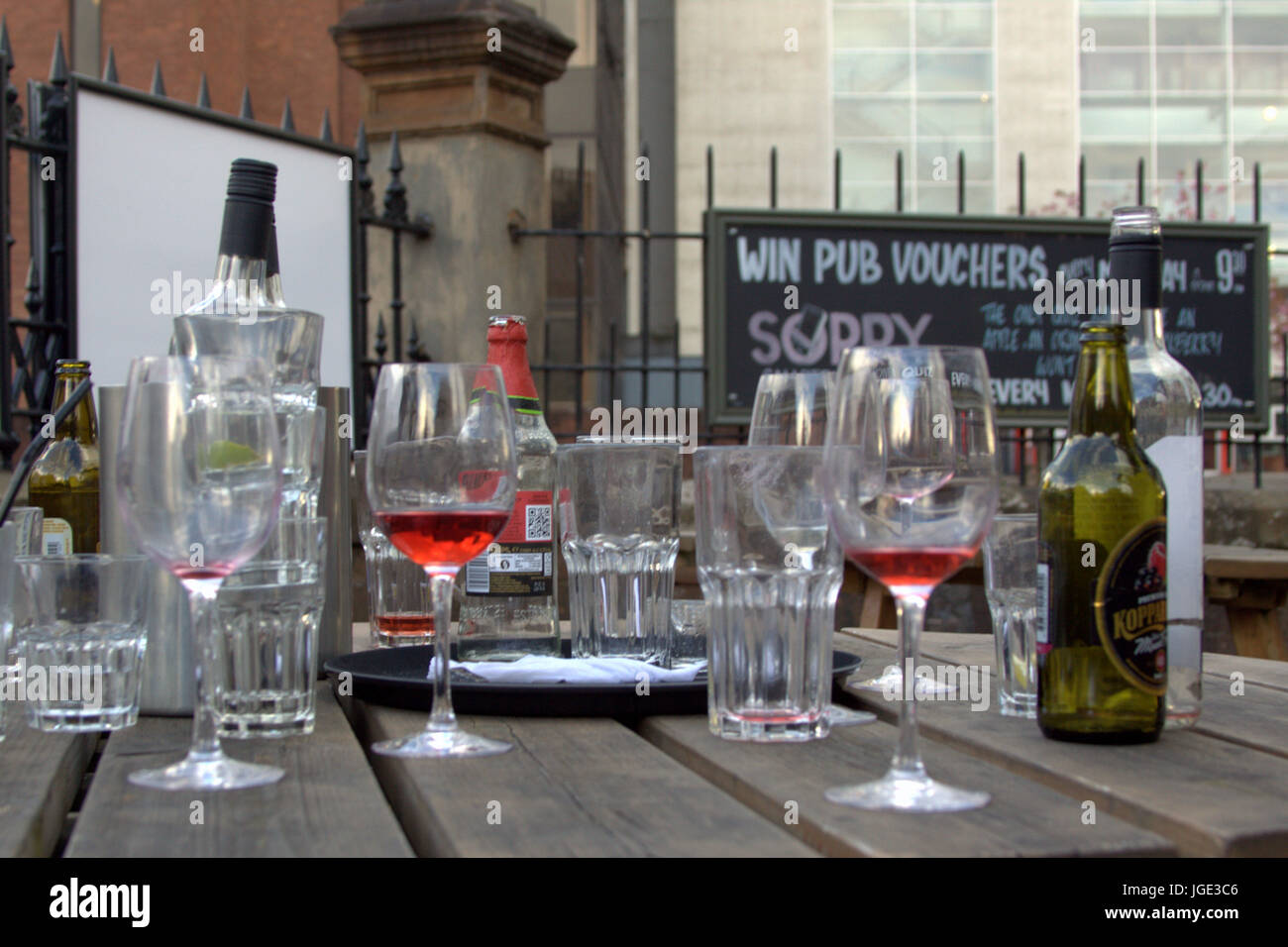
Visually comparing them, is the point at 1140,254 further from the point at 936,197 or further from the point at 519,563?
the point at 936,197

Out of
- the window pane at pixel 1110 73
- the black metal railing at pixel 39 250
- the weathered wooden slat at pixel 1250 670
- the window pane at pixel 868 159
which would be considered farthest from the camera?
the window pane at pixel 1110 73

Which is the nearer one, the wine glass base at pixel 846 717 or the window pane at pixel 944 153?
the wine glass base at pixel 846 717

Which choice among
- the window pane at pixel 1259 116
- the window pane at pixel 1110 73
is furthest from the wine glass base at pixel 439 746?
the window pane at pixel 1259 116

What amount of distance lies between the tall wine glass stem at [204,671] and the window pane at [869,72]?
1830 centimetres

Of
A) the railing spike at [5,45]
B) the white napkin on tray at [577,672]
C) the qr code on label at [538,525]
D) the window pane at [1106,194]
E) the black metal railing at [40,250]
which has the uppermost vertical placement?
the window pane at [1106,194]

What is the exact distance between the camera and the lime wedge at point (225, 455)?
2.73 feet

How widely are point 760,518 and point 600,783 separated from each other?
0.23 meters

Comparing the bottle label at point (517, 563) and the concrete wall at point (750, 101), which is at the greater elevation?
the concrete wall at point (750, 101)

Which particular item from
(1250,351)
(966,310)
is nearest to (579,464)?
(966,310)

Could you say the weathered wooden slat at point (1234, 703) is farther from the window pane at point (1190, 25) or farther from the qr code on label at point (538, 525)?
the window pane at point (1190, 25)

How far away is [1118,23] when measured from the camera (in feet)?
61.9

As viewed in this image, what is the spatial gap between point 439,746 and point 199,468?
0.25 metres
